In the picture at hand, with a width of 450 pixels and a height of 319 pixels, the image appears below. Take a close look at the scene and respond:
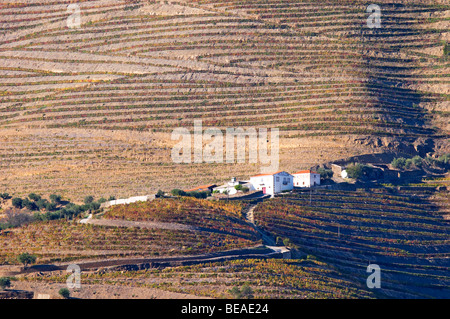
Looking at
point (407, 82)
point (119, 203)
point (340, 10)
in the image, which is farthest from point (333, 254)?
point (340, 10)

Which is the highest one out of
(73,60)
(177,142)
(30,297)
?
(73,60)

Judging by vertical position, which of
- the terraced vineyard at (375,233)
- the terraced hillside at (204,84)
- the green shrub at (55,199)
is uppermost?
the terraced hillside at (204,84)

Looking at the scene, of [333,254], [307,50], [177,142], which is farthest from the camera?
[307,50]

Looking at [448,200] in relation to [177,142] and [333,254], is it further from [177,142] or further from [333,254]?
[177,142]

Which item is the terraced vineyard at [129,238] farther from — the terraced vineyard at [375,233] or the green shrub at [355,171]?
the green shrub at [355,171]

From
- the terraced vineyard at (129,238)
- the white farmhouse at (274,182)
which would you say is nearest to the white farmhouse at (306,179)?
the white farmhouse at (274,182)

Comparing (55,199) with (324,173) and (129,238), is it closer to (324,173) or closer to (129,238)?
(129,238)
